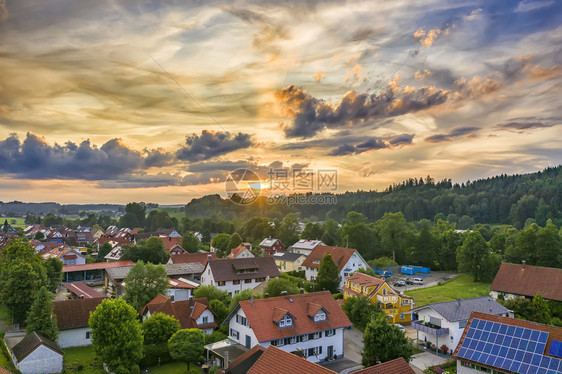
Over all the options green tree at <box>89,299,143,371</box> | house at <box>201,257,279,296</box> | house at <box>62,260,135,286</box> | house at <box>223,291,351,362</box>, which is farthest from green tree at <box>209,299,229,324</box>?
house at <box>62,260,135,286</box>

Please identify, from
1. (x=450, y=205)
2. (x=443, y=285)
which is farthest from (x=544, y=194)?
(x=443, y=285)

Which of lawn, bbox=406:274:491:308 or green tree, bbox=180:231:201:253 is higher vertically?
green tree, bbox=180:231:201:253

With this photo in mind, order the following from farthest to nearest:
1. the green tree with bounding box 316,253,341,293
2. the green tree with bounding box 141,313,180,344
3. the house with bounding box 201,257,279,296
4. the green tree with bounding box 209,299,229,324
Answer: the house with bounding box 201,257,279,296 < the green tree with bounding box 316,253,341,293 < the green tree with bounding box 209,299,229,324 < the green tree with bounding box 141,313,180,344

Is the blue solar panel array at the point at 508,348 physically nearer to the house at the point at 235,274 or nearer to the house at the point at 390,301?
the house at the point at 390,301

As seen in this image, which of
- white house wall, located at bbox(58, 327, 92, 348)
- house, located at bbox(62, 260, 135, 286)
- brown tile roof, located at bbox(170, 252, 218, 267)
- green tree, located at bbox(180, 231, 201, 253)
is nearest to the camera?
white house wall, located at bbox(58, 327, 92, 348)

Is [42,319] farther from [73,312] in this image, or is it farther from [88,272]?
[88,272]

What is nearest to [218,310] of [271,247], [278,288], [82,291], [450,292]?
[278,288]

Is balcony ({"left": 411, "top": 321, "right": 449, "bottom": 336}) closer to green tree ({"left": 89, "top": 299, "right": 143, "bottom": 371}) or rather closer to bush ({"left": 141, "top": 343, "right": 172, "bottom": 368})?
bush ({"left": 141, "top": 343, "right": 172, "bottom": 368})

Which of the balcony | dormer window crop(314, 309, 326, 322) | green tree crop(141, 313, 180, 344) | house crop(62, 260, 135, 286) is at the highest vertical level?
dormer window crop(314, 309, 326, 322)
